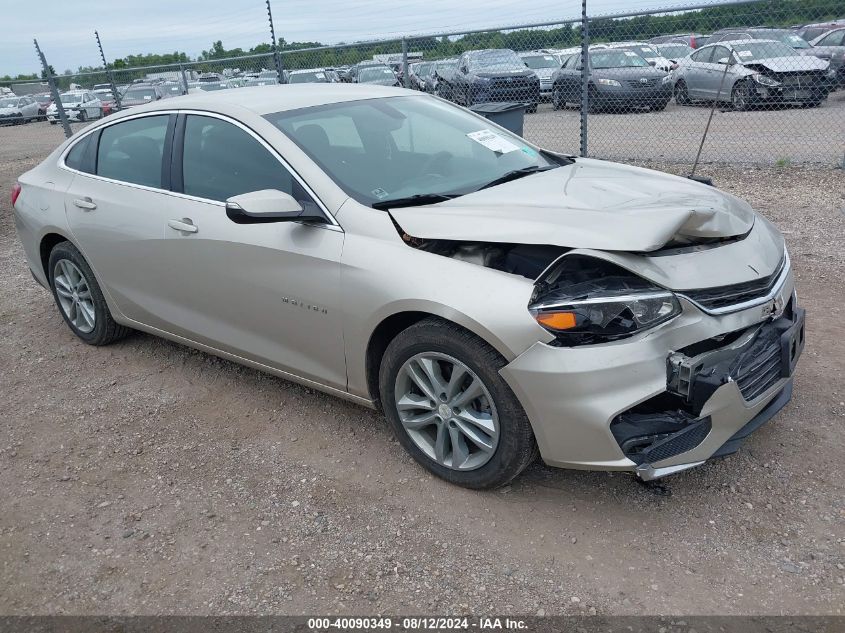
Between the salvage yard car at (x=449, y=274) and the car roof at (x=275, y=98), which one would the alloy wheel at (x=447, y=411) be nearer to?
the salvage yard car at (x=449, y=274)

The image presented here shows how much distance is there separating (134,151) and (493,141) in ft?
6.99

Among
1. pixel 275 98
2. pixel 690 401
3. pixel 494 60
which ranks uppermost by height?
pixel 275 98

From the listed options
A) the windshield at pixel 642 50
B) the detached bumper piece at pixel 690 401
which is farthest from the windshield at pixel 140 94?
the detached bumper piece at pixel 690 401

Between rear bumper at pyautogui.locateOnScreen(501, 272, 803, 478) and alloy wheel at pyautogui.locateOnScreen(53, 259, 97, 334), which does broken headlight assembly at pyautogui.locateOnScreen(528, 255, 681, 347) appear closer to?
rear bumper at pyautogui.locateOnScreen(501, 272, 803, 478)

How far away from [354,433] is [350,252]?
3.38ft

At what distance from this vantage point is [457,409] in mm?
Result: 2922

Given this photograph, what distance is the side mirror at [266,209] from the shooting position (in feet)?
10.1

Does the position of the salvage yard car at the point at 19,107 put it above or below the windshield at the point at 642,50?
below

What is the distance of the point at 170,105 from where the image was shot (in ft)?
13.3

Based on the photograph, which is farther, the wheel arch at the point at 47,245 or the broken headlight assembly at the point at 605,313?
the wheel arch at the point at 47,245

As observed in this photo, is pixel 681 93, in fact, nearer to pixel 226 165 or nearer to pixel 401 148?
pixel 401 148

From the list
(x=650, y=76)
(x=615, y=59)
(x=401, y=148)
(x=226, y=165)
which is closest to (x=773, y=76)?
(x=650, y=76)

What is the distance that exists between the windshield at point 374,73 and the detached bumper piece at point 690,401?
42.6 feet

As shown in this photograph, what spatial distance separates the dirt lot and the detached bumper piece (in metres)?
0.37
